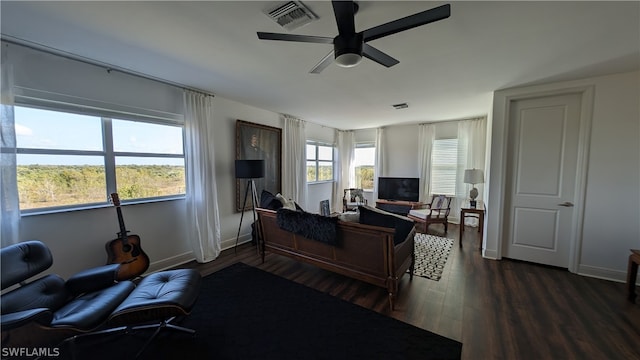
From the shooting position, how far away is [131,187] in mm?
2818

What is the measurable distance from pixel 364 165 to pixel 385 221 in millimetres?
4622

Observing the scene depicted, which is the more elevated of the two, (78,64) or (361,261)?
(78,64)

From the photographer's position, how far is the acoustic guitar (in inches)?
96.3

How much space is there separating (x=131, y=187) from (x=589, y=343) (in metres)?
4.84

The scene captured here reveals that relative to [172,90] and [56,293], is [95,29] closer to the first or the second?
[172,90]

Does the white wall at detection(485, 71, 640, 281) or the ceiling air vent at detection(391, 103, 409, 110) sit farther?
the ceiling air vent at detection(391, 103, 409, 110)

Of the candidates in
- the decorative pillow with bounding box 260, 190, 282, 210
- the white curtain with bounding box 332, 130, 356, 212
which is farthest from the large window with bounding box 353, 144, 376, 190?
the decorative pillow with bounding box 260, 190, 282, 210

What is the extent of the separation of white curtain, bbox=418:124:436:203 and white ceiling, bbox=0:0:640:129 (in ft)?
8.07

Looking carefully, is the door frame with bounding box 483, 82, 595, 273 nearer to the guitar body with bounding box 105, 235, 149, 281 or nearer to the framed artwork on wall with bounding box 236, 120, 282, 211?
the framed artwork on wall with bounding box 236, 120, 282, 211

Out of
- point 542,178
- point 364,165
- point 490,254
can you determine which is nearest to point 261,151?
point 364,165

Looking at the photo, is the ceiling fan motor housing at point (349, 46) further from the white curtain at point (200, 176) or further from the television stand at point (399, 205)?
the television stand at point (399, 205)

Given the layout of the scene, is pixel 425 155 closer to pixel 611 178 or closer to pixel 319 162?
pixel 319 162

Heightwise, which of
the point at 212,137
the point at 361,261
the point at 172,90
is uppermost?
the point at 172,90

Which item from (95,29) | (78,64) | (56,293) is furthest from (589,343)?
(78,64)
